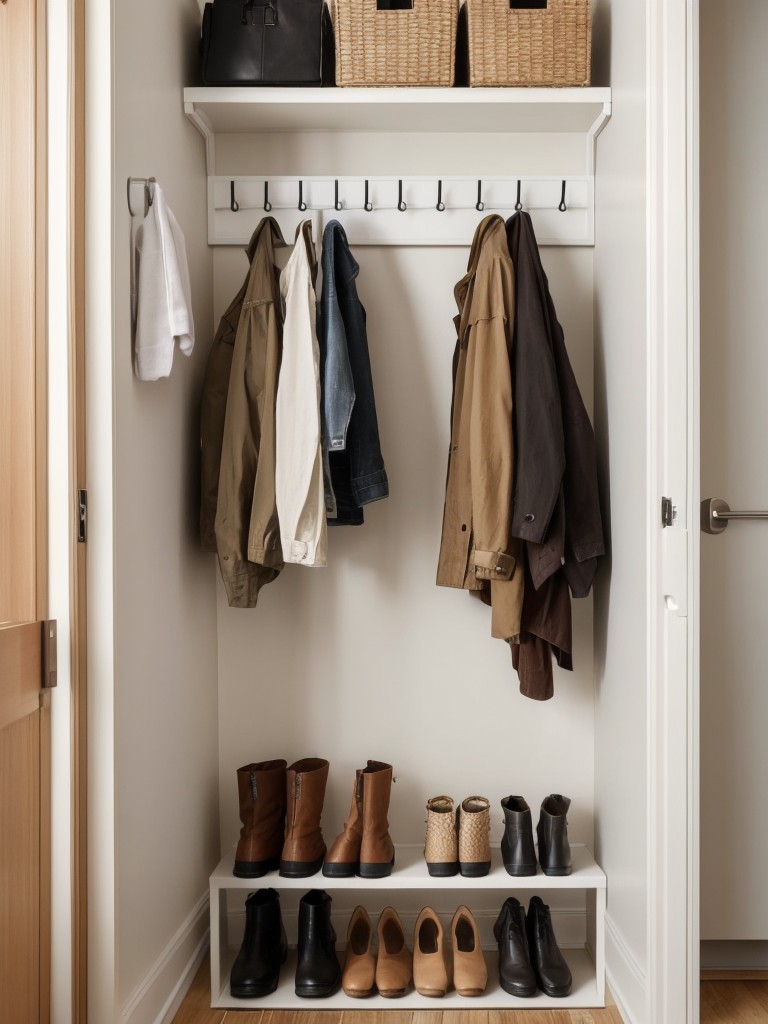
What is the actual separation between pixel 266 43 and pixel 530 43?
0.61m

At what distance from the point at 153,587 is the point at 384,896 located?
1.04 meters

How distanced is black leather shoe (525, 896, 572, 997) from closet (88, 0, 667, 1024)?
0.08 m

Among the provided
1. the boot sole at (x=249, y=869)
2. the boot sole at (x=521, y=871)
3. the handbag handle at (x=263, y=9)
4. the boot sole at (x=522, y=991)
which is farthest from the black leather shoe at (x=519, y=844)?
the handbag handle at (x=263, y=9)

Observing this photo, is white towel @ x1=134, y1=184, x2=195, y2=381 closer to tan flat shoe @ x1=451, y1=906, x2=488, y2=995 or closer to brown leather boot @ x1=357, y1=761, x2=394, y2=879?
brown leather boot @ x1=357, y1=761, x2=394, y2=879

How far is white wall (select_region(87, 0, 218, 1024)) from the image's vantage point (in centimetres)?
141

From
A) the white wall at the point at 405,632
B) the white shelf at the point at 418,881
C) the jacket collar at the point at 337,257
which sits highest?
the jacket collar at the point at 337,257

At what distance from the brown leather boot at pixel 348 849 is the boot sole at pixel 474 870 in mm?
241

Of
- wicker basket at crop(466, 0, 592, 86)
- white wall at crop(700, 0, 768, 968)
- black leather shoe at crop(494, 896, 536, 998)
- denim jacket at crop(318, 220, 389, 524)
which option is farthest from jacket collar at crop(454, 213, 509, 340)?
black leather shoe at crop(494, 896, 536, 998)

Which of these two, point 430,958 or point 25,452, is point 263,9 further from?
point 430,958

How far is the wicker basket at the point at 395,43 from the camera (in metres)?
1.86

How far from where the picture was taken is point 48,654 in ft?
4.38

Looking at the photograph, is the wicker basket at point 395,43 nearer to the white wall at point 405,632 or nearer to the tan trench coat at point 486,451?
the white wall at point 405,632

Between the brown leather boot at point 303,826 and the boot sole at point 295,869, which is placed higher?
the brown leather boot at point 303,826

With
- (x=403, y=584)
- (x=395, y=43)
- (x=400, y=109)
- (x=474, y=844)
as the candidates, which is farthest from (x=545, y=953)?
(x=395, y=43)
